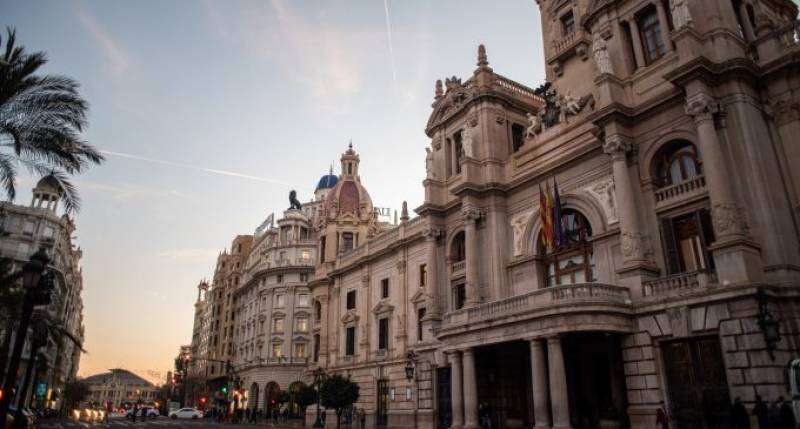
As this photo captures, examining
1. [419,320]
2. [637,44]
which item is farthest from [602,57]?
[419,320]

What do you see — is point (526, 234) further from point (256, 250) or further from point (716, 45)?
point (256, 250)

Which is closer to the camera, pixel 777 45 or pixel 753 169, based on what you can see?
pixel 753 169

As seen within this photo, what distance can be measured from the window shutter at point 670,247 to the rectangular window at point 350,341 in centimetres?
3010

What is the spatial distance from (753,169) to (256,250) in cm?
7978

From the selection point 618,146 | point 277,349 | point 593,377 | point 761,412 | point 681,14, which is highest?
point 681,14

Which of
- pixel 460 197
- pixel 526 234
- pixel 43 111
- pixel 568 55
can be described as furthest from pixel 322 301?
pixel 43 111

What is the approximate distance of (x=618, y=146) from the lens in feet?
81.7

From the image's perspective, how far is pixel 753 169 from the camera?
20859 millimetres

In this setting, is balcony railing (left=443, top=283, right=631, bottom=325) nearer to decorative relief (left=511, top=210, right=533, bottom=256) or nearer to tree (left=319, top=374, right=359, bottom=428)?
decorative relief (left=511, top=210, right=533, bottom=256)

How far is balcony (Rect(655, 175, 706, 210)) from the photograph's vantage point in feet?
74.1

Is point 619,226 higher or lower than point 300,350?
higher

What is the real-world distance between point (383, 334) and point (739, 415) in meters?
29.2

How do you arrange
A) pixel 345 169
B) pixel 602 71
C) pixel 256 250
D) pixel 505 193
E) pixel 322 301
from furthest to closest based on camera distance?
pixel 256 250 < pixel 345 169 < pixel 322 301 < pixel 505 193 < pixel 602 71

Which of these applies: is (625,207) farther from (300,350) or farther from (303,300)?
(303,300)
